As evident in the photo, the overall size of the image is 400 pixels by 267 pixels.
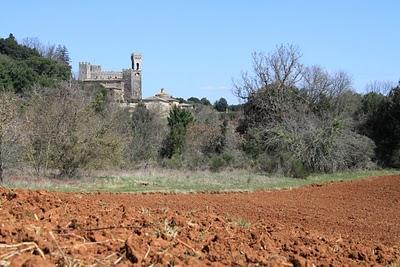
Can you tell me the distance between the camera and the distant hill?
187 ft

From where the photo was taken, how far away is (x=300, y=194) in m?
24.5

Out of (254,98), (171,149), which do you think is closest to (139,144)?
(171,149)

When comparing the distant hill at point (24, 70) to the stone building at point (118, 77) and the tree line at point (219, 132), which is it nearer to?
the tree line at point (219, 132)

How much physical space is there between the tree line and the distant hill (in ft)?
3.84

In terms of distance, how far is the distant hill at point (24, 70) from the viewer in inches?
2248

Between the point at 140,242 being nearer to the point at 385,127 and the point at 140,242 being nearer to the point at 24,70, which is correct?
the point at 385,127

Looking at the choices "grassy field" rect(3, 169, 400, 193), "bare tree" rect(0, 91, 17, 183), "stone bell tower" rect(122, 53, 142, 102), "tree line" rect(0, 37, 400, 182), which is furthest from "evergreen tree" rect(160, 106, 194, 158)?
"stone bell tower" rect(122, 53, 142, 102)

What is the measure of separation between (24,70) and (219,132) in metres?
23.1

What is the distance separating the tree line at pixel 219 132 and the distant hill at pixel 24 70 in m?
1.17

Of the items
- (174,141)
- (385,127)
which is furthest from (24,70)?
(385,127)

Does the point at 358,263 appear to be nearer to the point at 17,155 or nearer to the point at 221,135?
the point at 17,155

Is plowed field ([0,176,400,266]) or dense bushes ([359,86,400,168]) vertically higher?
dense bushes ([359,86,400,168])

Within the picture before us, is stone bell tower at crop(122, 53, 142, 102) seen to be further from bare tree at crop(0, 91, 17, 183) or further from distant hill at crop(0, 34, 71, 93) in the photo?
bare tree at crop(0, 91, 17, 183)

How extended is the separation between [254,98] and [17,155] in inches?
1161
